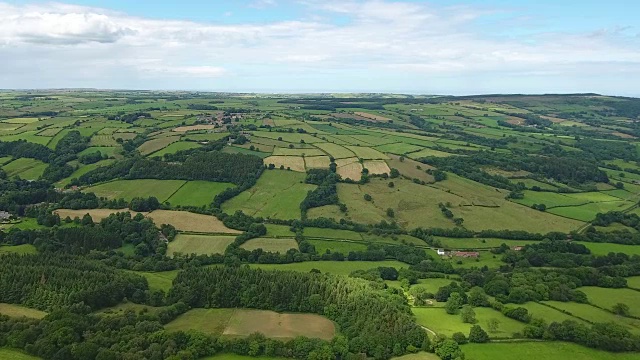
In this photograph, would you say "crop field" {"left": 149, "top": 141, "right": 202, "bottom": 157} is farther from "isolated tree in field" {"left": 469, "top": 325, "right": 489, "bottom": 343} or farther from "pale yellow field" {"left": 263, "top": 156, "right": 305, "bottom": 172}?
"isolated tree in field" {"left": 469, "top": 325, "right": 489, "bottom": 343}

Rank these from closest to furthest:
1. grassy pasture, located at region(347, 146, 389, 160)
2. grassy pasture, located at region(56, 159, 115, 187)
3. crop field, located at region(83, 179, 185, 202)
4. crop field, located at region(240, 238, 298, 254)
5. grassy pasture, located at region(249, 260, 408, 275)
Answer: grassy pasture, located at region(249, 260, 408, 275) < crop field, located at region(240, 238, 298, 254) < crop field, located at region(83, 179, 185, 202) < grassy pasture, located at region(56, 159, 115, 187) < grassy pasture, located at region(347, 146, 389, 160)

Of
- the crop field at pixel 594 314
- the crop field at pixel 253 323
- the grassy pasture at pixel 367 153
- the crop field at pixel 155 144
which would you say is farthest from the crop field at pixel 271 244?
the crop field at pixel 155 144

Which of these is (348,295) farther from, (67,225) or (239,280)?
(67,225)

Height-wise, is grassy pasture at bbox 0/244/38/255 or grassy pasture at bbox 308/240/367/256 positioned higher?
grassy pasture at bbox 0/244/38/255

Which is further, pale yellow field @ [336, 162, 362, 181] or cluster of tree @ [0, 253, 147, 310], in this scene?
pale yellow field @ [336, 162, 362, 181]

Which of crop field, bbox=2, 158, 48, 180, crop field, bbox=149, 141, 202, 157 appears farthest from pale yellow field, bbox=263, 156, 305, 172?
crop field, bbox=2, 158, 48, 180

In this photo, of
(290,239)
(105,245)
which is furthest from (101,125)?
(290,239)

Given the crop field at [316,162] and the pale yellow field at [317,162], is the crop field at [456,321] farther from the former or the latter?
the pale yellow field at [317,162]
